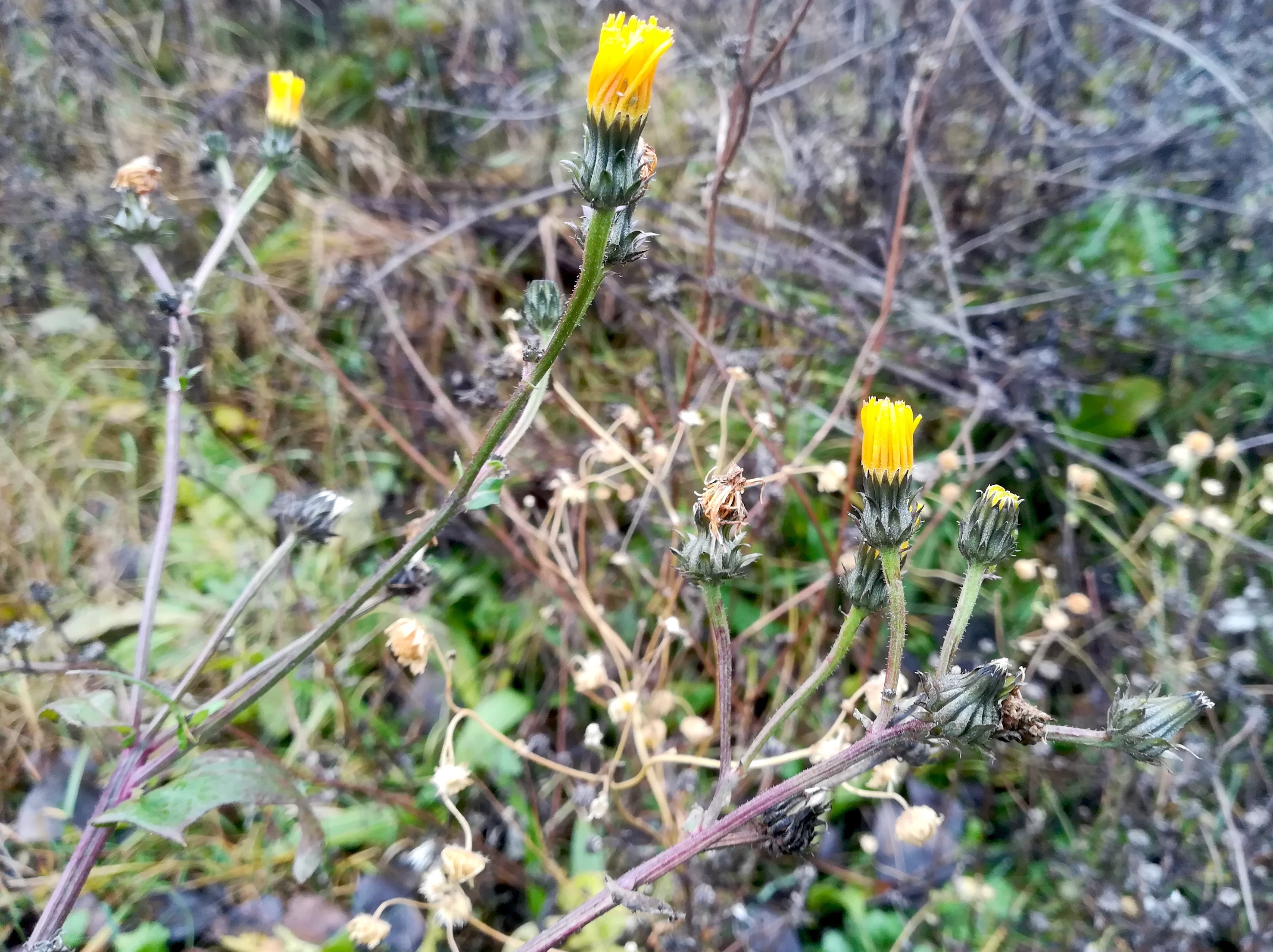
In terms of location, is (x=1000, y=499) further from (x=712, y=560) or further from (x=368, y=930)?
(x=368, y=930)

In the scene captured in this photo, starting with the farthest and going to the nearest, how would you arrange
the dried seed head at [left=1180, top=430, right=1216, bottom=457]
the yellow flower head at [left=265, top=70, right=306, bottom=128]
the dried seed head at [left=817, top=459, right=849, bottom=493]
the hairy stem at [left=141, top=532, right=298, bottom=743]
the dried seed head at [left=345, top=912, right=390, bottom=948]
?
the dried seed head at [left=1180, top=430, right=1216, bottom=457]
the dried seed head at [left=817, top=459, right=849, bottom=493]
the yellow flower head at [left=265, top=70, right=306, bottom=128]
the dried seed head at [left=345, top=912, right=390, bottom=948]
the hairy stem at [left=141, top=532, right=298, bottom=743]

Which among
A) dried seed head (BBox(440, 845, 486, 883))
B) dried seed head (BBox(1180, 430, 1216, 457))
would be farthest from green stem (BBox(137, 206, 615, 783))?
dried seed head (BBox(1180, 430, 1216, 457))

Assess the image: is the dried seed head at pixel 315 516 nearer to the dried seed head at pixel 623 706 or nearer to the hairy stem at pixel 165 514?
the hairy stem at pixel 165 514

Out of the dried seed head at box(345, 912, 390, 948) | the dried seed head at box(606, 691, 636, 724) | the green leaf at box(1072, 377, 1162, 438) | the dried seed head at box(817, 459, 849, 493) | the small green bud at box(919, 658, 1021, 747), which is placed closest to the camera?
the small green bud at box(919, 658, 1021, 747)

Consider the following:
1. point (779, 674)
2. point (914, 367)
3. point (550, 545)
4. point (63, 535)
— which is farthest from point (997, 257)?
point (63, 535)

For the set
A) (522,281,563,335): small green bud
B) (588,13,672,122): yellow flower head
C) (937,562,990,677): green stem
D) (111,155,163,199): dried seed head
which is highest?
(111,155,163,199): dried seed head

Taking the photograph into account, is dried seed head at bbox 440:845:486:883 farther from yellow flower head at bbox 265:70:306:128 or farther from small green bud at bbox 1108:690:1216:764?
yellow flower head at bbox 265:70:306:128
